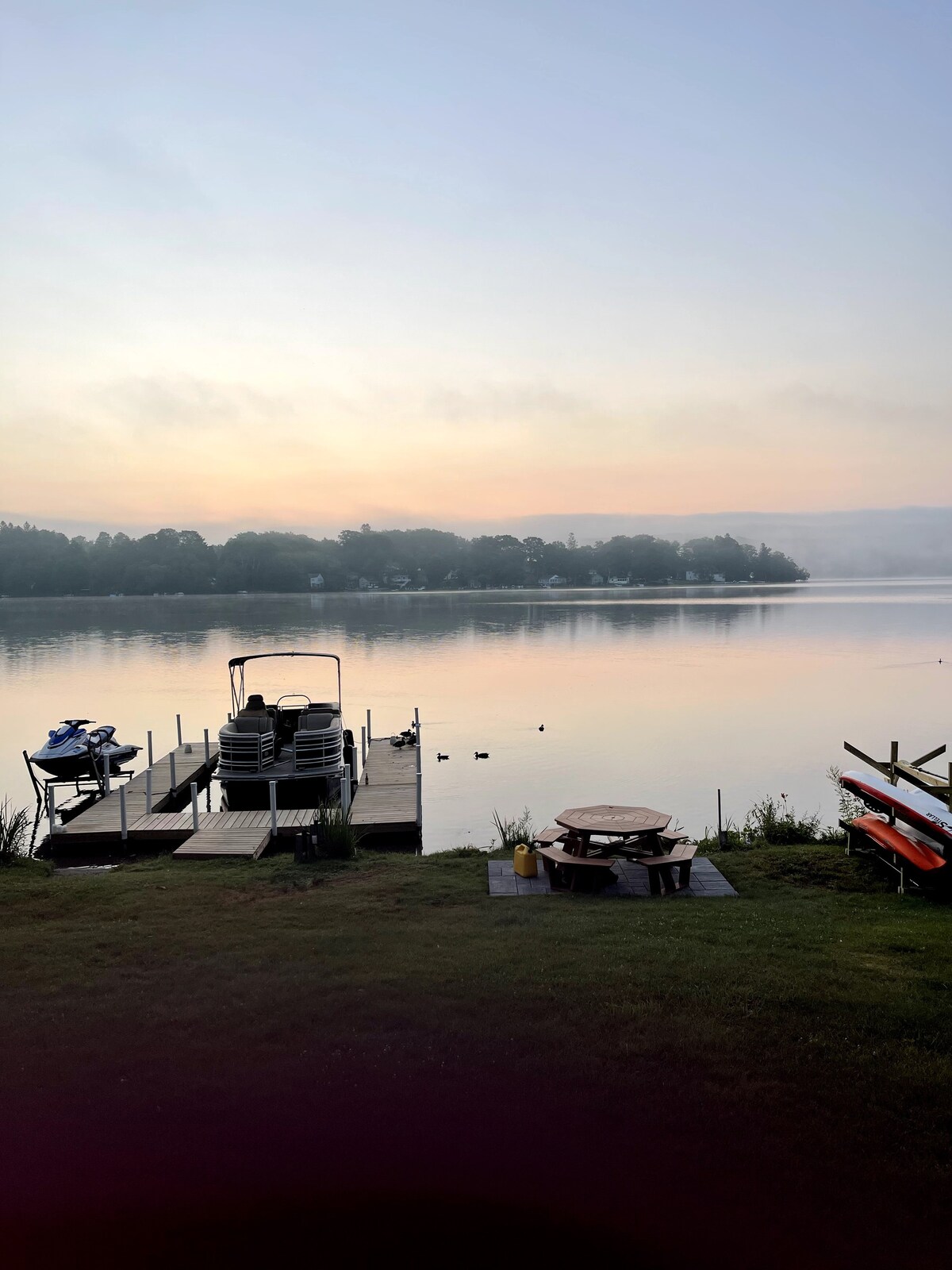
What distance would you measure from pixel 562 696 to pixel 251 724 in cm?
1865

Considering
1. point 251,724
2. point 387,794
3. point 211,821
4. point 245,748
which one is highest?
point 251,724

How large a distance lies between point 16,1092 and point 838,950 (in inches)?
238

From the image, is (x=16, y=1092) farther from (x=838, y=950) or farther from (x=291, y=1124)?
(x=838, y=950)

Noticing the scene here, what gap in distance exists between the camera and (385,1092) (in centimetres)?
494

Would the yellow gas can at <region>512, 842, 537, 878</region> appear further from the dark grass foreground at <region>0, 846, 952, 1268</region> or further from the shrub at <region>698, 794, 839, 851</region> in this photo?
the shrub at <region>698, 794, 839, 851</region>

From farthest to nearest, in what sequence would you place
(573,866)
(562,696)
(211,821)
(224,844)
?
(562,696)
(211,821)
(224,844)
(573,866)

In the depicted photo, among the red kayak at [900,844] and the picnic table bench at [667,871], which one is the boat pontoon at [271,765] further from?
the red kayak at [900,844]

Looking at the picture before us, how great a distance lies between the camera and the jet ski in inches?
798

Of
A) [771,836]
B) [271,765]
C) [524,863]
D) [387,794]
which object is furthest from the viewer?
[271,765]

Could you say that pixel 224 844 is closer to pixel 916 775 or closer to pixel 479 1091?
pixel 479 1091

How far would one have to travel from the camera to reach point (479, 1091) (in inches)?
194

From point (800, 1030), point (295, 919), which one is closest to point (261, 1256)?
point (800, 1030)

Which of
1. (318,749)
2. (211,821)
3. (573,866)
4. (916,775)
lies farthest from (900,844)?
(318,749)

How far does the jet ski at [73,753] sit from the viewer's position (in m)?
20.3
